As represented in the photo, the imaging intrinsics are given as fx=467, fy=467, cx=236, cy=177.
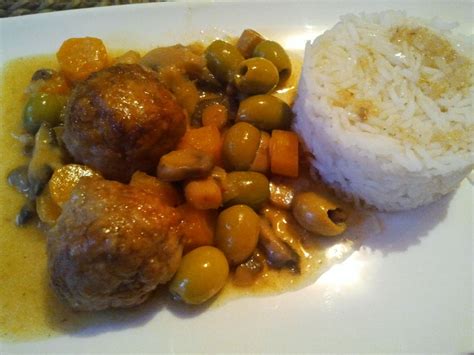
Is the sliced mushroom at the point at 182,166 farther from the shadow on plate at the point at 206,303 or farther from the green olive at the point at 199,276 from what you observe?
the shadow on plate at the point at 206,303

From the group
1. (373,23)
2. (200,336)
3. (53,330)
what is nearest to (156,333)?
(200,336)

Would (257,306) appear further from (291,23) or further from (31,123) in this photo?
(291,23)

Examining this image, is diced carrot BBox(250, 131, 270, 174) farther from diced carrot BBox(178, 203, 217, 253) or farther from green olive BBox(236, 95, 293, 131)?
diced carrot BBox(178, 203, 217, 253)

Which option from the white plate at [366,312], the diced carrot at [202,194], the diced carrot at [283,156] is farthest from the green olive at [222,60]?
the white plate at [366,312]

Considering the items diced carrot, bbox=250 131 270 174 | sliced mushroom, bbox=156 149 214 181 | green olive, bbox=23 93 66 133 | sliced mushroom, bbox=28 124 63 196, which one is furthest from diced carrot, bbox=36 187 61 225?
diced carrot, bbox=250 131 270 174

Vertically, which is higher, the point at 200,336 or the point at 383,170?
the point at 383,170

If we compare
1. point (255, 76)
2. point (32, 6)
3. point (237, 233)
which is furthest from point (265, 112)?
point (32, 6)

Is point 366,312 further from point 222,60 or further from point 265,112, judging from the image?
point 222,60
